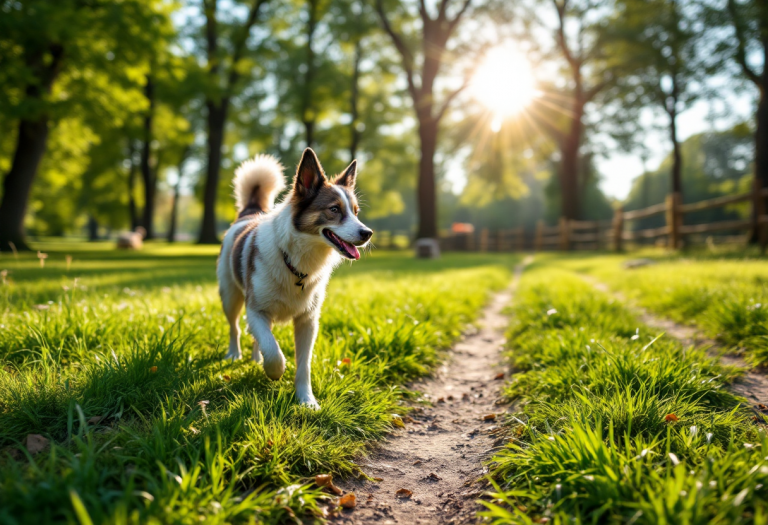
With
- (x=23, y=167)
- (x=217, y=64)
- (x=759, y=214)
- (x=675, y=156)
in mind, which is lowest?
(x=759, y=214)

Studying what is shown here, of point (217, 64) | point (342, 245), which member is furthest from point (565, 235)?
point (342, 245)

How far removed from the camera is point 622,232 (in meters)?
22.9

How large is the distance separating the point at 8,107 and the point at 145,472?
53.8ft

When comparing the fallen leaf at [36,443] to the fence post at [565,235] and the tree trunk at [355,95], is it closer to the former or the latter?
the tree trunk at [355,95]

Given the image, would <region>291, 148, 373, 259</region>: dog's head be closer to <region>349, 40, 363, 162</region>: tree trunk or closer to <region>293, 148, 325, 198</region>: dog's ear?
<region>293, 148, 325, 198</region>: dog's ear

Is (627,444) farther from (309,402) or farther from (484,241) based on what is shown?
(484,241)

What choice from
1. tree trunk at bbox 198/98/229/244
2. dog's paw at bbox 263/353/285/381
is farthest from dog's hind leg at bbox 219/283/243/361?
tree trunk at bbox 198/98/229/244

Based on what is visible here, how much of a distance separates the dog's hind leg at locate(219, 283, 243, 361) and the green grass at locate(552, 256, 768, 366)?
4.60 metres

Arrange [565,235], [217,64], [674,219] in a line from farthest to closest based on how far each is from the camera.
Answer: [565,235], [217,64], [674,219]

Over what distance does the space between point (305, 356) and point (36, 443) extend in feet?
5.25

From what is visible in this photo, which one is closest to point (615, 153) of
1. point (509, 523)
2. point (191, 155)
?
point (191, 155)

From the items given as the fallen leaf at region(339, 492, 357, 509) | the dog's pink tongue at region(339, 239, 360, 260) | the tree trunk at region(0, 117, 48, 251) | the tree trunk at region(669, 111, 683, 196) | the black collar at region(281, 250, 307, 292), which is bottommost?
the fallen leaf at region(339, 492, 357, 509)

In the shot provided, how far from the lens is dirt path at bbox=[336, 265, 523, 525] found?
90.7 inches

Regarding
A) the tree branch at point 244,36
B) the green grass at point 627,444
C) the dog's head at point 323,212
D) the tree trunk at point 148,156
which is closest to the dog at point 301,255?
the dog's head at point 323,212
